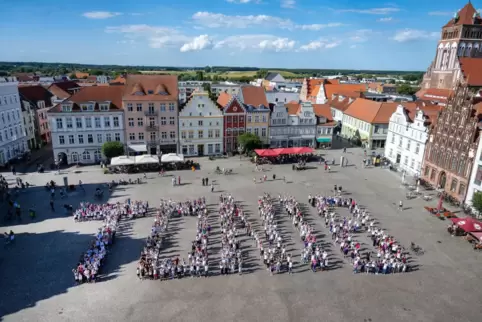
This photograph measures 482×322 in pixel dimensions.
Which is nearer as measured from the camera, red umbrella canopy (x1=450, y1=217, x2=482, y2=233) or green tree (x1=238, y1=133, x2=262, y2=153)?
red umbrella canopy (x1=450, y1=217, x2=482, y2=233)

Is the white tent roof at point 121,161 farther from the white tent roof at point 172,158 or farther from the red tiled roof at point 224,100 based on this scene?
the red tiled roof at point 224,100

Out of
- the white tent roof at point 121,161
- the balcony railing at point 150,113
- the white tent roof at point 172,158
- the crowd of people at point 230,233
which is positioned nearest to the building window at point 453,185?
the crowd of people at point 230,233

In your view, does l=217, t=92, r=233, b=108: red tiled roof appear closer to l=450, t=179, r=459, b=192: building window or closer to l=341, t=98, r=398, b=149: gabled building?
l=341, t=98, r=398, b=149: gabled building

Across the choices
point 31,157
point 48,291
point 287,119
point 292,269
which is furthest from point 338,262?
point 31,157

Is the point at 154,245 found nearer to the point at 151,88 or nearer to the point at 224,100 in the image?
the point at 151,88

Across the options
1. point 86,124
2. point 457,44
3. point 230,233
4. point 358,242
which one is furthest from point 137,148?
point 457,44

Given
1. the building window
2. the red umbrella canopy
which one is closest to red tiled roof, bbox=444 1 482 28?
the building window

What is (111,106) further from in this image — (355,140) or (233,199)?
(355,140)
